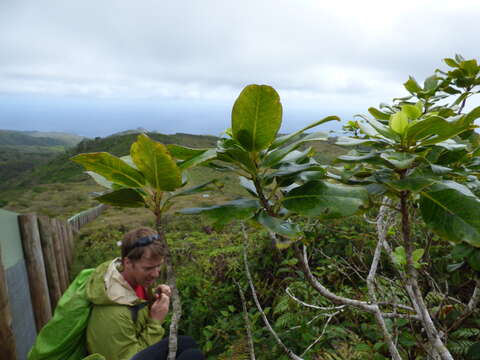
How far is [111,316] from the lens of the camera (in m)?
2.30

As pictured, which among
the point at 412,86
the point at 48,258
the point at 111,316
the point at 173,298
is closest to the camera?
the point at 173,298

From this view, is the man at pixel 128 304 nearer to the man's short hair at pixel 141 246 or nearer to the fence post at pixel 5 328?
the man's short hair at pixel 141 246

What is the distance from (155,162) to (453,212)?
77cm

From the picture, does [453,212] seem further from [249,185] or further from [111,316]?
[111,316]

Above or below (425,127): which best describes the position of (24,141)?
below

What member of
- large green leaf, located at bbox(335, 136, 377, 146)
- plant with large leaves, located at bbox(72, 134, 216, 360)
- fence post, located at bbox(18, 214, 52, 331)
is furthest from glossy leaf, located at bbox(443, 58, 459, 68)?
fence post, located at bbox(18, 214, 52, 331)

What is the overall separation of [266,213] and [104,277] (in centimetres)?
185

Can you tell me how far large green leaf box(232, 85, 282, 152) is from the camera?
2.52 feet

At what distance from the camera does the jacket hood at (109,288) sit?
2.25 meters

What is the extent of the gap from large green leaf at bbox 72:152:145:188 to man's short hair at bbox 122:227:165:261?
63.9 inches

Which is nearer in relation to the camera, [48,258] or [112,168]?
[112,168]

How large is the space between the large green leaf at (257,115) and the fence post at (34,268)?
136 inches

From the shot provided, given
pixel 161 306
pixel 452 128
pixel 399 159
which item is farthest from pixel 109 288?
pixel 452 128

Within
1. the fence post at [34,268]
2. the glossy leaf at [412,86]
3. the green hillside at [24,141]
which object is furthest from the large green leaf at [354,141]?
the green hillside at [24,141]
